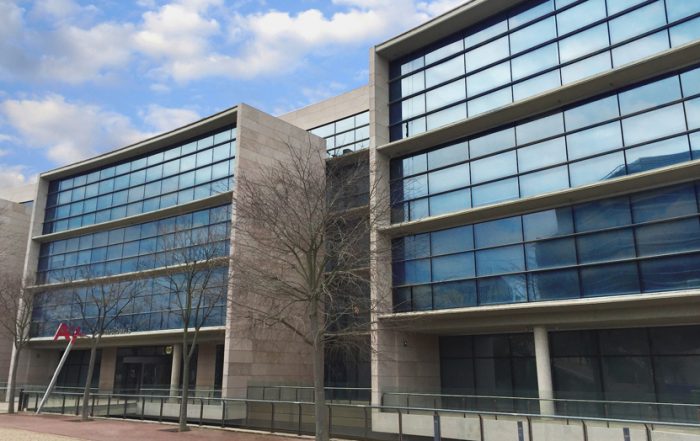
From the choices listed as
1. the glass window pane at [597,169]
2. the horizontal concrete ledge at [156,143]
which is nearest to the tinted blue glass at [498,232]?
the glass window pane at [597,169]

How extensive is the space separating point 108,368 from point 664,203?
1357 inches

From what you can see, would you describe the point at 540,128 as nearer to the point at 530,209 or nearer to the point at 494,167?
the point at 494,167

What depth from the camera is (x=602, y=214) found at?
19297 millimetres

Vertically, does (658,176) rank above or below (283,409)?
above

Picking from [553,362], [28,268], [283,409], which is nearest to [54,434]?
[283,409]

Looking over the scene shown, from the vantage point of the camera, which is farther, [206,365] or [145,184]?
[145,184]

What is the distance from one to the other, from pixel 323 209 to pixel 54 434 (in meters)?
11.1

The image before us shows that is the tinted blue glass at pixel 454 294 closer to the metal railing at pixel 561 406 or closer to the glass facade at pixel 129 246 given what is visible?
the metal railing at pixel 561 406

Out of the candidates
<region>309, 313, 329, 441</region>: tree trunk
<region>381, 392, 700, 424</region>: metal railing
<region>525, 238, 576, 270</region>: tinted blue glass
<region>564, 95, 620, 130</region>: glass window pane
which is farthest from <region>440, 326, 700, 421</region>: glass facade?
<region>564, 95, 620, 130</region>: glass window pane

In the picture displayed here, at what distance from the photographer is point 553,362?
22859 millimetres

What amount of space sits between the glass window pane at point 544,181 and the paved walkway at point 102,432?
11.7m

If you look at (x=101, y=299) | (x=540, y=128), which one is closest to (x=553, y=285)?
(x=540, y=128)

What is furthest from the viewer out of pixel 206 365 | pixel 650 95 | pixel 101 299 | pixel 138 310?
pixel 138 310

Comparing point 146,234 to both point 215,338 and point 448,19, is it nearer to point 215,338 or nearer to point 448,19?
point 215,338
